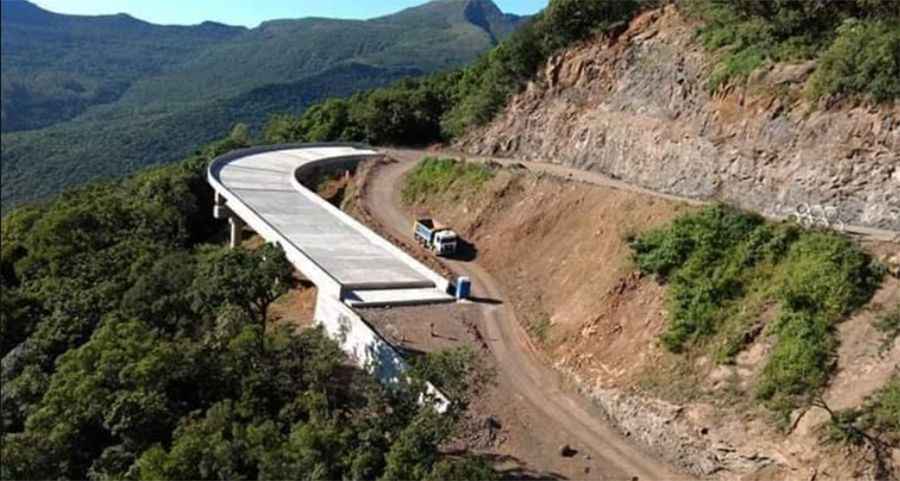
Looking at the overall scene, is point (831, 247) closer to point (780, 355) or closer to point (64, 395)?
point (780, 355)

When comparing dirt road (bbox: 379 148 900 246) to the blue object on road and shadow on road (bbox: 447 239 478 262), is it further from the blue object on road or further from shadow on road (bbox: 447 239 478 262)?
the blue object on road

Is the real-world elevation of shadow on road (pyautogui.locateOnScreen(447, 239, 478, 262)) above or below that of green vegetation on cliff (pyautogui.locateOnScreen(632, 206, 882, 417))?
below

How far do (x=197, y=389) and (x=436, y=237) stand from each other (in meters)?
15.9

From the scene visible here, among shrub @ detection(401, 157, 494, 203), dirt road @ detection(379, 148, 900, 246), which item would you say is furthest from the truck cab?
dirt road @ detection(379, 148, 900, 246)

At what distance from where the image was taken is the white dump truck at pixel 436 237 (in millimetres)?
35031

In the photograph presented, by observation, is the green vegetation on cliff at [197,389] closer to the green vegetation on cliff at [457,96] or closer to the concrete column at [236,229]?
the concrete column at [236,229]

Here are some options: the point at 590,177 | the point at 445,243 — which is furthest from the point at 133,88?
the point at 590,177

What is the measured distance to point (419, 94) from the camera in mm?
54906

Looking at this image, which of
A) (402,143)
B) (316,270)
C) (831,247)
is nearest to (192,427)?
(316,270)

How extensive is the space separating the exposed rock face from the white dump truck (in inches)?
329

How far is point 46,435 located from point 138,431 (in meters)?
2.25

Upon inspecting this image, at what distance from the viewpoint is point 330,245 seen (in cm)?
3500

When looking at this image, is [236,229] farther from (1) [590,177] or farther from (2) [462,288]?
(1) [590,177]

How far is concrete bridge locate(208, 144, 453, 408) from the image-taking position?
2695 cm
